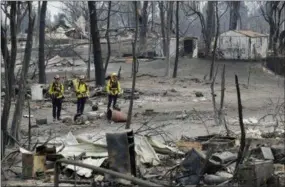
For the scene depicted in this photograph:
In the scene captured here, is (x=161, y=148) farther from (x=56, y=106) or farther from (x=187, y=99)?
(x=187, y=99)

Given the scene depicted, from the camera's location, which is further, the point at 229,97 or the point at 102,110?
the point at 229,97

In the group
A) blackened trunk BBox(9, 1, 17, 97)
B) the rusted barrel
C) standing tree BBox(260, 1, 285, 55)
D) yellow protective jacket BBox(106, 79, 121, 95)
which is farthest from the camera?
standing tree BBox(260, 1, 285, 55)

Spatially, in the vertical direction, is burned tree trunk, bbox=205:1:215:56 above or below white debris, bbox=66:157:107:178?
A: above

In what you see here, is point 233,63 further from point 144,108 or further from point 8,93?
point 8,93

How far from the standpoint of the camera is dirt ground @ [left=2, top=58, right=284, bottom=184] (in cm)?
1778

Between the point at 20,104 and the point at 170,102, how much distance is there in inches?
525

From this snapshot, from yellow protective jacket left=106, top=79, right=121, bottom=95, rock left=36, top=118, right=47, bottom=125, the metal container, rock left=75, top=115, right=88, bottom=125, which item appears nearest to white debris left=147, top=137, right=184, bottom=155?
the metal container

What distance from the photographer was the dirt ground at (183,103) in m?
17.8

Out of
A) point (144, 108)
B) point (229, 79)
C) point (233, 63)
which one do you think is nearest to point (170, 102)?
point (144, 108)

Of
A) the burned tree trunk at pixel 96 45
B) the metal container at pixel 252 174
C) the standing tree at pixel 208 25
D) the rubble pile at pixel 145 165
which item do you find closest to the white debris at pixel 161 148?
the rubble pile at pixel 145 165

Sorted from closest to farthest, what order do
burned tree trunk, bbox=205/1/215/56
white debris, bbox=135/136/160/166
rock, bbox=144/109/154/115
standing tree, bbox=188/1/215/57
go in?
1. white debris, bbox=135/136/160/166
2. rock, bbox=144/109/154/115
3. burned tree trunk, bbox=205/1/215/56
4. standing tree, bbox=188/1/215/57

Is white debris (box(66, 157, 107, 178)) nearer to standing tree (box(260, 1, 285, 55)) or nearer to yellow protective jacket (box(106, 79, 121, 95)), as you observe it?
yellow protective jacket (box(106, 79, 121, 95))

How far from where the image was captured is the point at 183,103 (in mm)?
25594

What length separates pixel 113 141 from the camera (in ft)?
31.6
